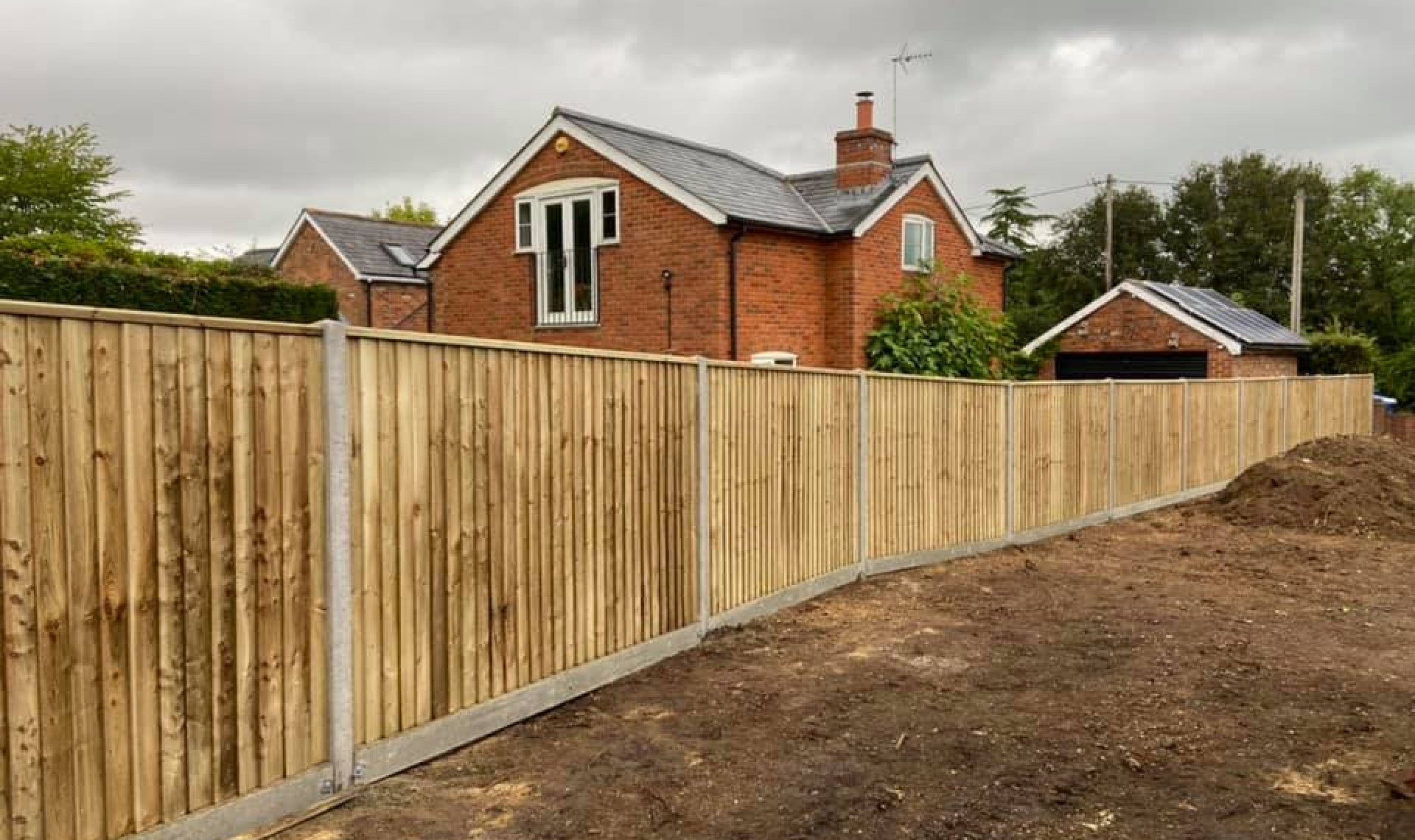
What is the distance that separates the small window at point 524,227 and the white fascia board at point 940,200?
18.7ft

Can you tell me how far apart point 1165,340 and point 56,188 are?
30762mm

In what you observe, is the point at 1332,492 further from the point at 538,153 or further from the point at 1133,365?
the point at 538,153

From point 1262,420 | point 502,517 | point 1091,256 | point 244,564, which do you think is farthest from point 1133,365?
point 1091,256

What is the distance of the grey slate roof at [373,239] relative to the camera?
2717 centimetres

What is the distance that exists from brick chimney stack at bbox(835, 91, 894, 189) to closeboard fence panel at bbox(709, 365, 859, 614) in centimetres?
1026

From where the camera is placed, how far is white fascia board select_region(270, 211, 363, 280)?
27.0 m

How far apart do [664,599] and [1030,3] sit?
996 cm

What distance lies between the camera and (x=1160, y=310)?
2352cm

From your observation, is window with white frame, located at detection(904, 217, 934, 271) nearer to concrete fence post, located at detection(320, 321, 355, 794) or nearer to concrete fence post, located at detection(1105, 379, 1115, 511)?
concrete fence post, located at detection(1105, 379, 1115, 511)

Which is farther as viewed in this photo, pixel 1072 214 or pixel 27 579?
pixel 1072 214

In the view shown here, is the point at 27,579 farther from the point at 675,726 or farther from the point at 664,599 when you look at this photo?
the point at 664,599

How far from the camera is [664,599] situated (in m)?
6.21

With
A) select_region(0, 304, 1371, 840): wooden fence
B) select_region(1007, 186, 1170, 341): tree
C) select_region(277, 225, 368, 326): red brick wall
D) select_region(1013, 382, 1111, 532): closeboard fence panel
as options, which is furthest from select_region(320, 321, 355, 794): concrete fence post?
select_region(1007, 186, 1170, 341): tree

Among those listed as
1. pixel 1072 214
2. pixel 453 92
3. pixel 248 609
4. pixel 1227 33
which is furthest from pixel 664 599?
pixel 1072 214
